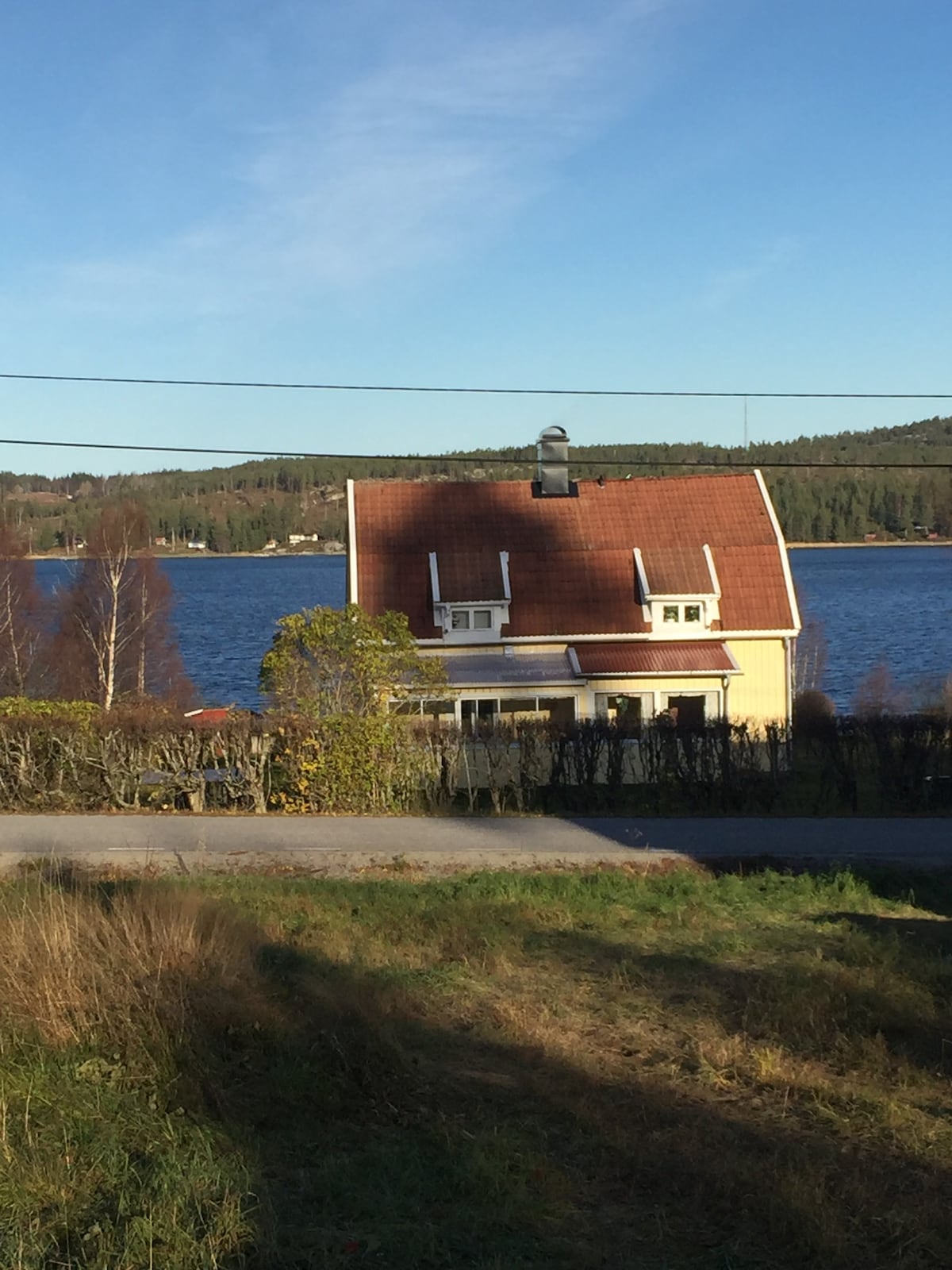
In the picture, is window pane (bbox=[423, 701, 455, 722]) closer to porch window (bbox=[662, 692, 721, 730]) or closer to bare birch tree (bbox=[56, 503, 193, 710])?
porch window (bbox=[662, 692, 721, 730])

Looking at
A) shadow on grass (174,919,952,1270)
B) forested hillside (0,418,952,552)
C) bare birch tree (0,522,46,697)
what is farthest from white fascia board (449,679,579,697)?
forested hillside (0,418,952,552)

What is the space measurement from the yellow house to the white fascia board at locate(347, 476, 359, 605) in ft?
0.14

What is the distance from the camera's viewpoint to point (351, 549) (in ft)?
88.9

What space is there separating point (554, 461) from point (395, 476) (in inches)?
3029

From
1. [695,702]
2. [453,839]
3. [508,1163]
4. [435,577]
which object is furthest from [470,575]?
[508,1163]

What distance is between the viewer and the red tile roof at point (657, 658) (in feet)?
78.5

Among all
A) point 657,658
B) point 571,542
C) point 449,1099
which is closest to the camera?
point 449,1099

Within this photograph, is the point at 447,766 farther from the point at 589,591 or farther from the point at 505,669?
the point at 589,591

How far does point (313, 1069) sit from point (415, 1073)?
580 mm

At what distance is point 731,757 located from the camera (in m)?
18.1

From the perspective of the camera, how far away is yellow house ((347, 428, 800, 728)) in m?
24.1

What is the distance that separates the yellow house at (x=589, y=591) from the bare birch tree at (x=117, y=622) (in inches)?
537

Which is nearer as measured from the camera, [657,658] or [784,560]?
[657,658]

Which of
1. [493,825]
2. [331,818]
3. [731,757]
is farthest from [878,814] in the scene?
[331,818]
